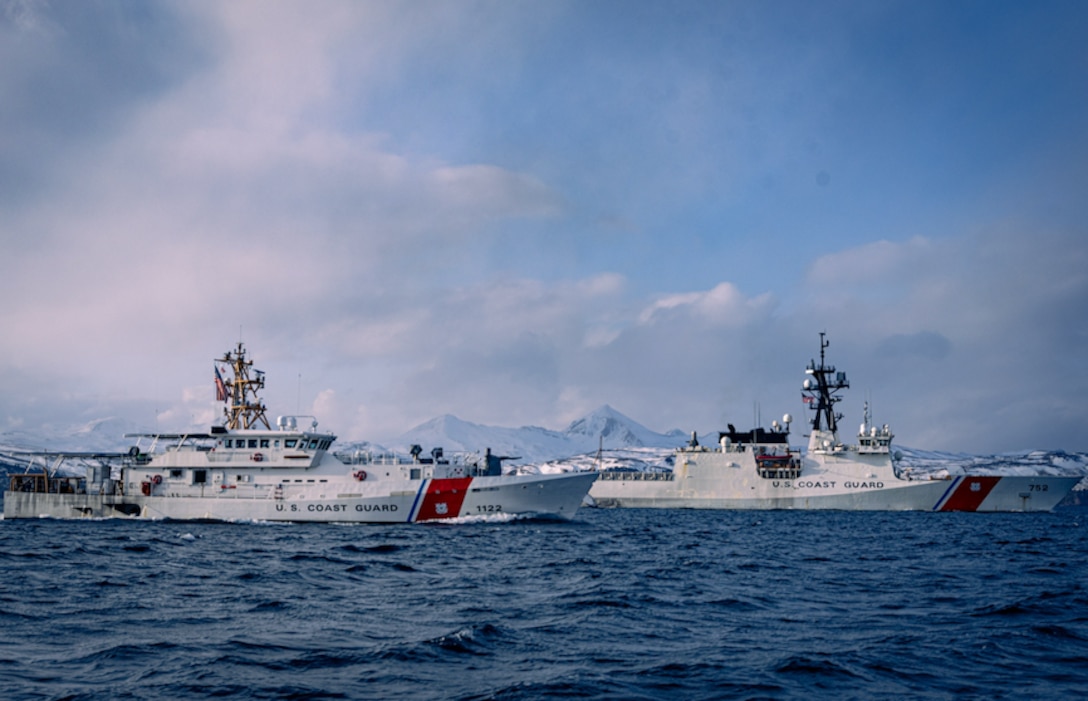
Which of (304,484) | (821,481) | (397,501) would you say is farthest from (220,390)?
(821,481)

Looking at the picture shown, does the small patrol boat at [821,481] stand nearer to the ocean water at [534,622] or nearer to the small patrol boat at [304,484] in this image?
the small patrol boat at [304,484]

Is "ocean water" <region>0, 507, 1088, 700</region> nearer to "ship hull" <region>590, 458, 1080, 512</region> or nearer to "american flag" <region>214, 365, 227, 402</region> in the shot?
"american flag" <region>214, 365, 227, 402</region>

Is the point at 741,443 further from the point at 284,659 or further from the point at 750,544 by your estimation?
the point at 284,659

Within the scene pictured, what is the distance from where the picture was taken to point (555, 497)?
43.6 meters

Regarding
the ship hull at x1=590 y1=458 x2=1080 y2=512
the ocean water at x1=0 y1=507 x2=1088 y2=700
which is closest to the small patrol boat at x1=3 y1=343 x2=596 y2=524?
the ocean water at x1=0 y1=507 x2=1088 y2=700

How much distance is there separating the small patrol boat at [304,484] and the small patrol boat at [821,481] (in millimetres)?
28702

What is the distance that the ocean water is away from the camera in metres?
10.8

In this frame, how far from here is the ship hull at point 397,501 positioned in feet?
137

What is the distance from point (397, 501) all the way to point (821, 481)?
133ft

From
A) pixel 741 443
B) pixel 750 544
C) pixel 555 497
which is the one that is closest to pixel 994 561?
pixel 750 544

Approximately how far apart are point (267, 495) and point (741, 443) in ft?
145

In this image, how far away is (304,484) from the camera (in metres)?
42.6

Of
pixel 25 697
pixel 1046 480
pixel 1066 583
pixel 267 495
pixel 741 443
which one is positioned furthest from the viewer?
pixel 741 443

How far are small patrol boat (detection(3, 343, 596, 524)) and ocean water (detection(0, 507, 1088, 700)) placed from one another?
436 inches
